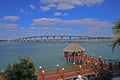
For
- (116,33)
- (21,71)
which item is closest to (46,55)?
(116,33)

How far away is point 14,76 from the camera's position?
11.9 metres

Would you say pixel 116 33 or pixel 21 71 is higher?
pixel 116 33

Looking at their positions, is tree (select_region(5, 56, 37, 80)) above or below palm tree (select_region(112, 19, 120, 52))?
below

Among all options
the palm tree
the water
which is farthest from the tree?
the water

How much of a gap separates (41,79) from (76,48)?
78.6 feet

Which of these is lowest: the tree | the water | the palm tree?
the water

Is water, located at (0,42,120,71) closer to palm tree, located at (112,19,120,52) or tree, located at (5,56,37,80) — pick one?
palm tree, located at (112,19,120,52)

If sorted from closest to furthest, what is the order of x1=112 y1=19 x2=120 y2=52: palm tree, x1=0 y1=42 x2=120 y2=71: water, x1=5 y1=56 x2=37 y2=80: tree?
x1=5 y1=56 x2=37 y2=80: tree, x1=112 y1=19 x2=120 y2=52: palm tree, x1=0 y1=42 x2=120 y2=71: water

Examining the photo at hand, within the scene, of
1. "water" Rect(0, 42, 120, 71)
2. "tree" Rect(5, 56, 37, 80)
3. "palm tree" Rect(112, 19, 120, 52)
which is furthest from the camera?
"water" Rect(0, 42, 120, 71)

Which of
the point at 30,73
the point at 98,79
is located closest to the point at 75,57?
the point at 98,79

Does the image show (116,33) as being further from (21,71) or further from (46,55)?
(46,55)

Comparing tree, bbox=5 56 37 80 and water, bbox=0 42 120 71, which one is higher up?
tree, bbox=5 56 37 80

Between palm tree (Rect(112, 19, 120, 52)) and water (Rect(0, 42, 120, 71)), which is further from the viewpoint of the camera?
water (Rect(0, 42, 120, 71))

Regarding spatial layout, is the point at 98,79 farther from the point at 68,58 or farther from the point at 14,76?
the point at 68,58
